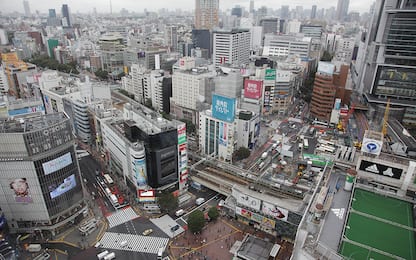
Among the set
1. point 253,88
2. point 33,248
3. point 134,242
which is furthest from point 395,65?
point 33,248

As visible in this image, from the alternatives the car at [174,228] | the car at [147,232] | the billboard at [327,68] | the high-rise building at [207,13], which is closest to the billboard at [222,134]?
the car at [174,228]

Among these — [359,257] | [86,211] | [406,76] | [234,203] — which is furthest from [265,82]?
[359,257]

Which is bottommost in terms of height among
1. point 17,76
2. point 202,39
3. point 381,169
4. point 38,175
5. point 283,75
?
point 38,175

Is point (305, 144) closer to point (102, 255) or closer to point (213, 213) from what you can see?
point (213, 213)

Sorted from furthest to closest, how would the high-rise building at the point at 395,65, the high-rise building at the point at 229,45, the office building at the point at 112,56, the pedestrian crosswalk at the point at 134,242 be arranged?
the office building at the point at 112,56 < the high-rise building at the point at 229,45 < the high-rise building at the point at 395,65 < the pedestrian crosswalk at the point at 134,242

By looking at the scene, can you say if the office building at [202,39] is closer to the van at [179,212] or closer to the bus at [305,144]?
the bus at [305,144]
